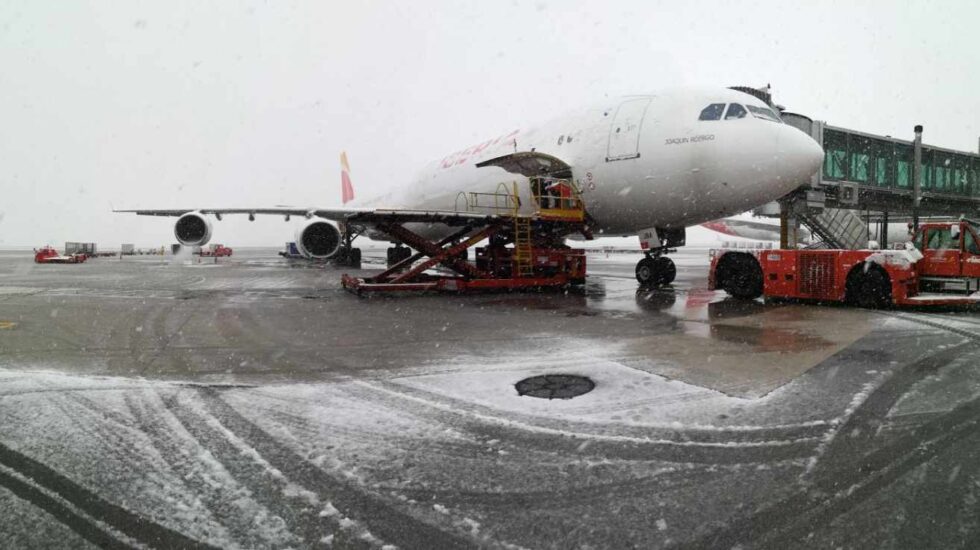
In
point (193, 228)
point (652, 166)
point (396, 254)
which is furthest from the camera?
point (396, 254)

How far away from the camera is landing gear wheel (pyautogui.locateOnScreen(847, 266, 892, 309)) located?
9461mm

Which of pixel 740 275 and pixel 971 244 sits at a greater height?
pixel 971 244

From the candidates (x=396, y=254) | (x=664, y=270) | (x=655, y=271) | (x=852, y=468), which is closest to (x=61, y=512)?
(x=852, y=468)

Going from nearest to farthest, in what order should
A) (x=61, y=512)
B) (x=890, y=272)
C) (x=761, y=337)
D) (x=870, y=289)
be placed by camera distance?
(x=61, y=512)
(x=761, y=337)
(x=890, y=272)
(x=870, y=289)

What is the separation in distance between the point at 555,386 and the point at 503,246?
30.8ft

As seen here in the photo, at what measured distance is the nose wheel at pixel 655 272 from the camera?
45.4 ft

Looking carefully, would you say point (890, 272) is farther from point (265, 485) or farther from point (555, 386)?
point (265, 485)

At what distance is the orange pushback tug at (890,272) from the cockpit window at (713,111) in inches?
111

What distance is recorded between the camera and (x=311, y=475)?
8.84 feet

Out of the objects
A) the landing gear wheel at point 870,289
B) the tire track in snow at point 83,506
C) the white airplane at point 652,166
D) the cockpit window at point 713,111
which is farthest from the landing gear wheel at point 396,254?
the tire track in snow at point 83,506

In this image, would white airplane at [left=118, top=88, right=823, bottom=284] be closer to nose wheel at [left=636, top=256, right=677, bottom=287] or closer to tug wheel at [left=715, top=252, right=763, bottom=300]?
nose wheel at [left=636, top=256, right=677, bottom=287]

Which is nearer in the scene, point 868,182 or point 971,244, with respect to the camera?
point 971,244

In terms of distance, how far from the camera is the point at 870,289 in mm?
9602

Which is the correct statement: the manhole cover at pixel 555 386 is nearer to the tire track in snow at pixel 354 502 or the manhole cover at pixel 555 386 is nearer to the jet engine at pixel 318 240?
the tire track in snow at pixel 354 502
